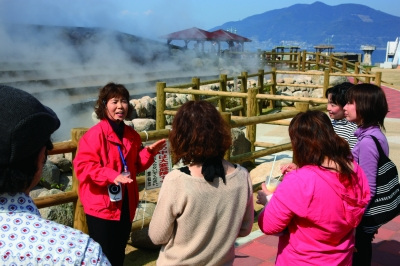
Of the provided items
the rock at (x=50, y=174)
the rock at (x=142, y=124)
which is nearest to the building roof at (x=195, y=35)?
the rock at (x=142, y=124)

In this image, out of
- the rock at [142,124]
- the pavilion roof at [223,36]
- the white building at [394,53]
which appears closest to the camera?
the rock at [142,124]

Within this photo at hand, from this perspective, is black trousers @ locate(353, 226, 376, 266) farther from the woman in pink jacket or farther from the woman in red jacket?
the woman in red jacket

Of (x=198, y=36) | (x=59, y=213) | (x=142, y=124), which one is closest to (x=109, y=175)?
(x=59, y=213)

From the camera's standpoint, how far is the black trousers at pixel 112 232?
2432 millimetres

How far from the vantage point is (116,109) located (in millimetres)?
2588

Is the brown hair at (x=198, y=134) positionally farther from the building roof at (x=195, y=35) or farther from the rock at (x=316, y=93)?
the building roof at (x=195, y=35)

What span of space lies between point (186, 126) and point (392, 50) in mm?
59177

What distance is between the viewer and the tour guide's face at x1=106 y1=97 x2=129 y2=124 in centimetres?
258

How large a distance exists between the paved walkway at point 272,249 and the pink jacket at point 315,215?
1.48 metres

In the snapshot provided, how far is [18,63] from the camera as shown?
40.2ft

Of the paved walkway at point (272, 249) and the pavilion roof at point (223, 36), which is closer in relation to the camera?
the paved walkway at point (272, 249)

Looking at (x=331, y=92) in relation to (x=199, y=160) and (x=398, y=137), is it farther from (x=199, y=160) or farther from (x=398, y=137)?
(x=398, y=137)

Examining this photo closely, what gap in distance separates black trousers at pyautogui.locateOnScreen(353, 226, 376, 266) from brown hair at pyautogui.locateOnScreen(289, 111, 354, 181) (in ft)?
2.40

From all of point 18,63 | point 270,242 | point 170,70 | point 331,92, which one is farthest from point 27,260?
point 170,70
